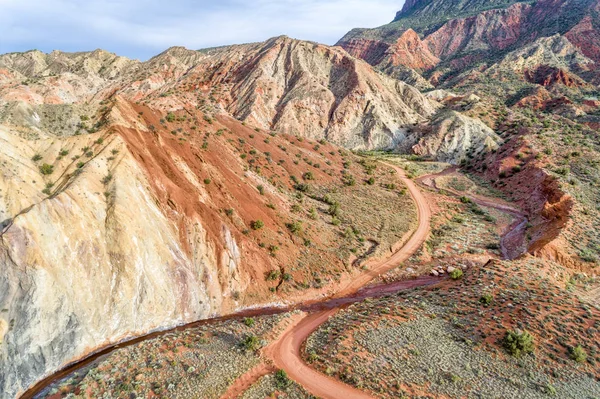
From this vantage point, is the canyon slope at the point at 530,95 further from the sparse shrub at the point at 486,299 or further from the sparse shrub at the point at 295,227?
the sparse shrub at the point at 295,227

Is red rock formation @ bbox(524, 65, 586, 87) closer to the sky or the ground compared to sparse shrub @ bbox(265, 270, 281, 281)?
closer to the sky

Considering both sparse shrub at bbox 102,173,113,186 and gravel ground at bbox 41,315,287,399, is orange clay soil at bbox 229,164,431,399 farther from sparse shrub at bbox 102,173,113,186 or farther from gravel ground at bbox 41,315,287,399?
sparse shrub at bbox 102,173,113,186

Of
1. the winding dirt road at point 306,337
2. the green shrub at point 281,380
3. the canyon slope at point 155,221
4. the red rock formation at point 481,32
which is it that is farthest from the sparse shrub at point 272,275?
the red rock formation at point 481,32

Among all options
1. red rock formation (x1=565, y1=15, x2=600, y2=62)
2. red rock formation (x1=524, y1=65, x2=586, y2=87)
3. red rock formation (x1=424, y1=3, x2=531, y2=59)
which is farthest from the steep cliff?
red rock formation (x1=424, y1=3, x2=531, y2=59)

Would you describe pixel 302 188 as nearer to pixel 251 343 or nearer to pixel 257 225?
pixel 257 225

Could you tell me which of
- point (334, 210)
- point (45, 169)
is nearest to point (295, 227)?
point (334, 210)

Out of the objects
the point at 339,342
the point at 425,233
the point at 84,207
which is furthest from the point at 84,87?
the point at 339,342
